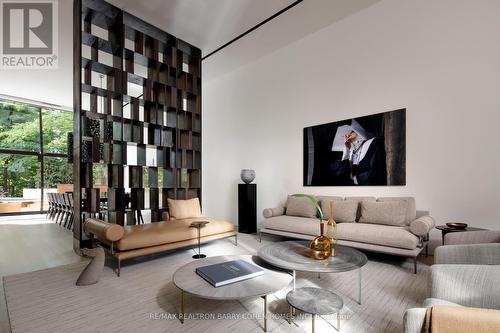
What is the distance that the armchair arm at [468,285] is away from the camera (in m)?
1.26

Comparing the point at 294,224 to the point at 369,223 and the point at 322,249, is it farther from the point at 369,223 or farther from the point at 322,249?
the point at 322,249

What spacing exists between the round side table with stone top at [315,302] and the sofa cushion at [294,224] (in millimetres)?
1730

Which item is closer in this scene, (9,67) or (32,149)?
(9,67)

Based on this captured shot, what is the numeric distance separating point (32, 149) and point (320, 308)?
990 centimetres

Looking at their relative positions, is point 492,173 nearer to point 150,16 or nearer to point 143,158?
point 143,158

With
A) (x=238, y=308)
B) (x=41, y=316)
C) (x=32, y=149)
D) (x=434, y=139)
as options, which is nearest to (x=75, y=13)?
(x=41, y=316)

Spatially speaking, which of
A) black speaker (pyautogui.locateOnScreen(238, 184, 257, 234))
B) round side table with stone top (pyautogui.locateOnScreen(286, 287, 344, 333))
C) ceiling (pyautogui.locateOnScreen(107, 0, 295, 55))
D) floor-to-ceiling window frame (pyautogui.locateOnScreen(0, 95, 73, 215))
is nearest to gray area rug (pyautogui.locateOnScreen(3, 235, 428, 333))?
round side table with stone top (pyautogui.locateOnScreen(286, 287, 344, 333))

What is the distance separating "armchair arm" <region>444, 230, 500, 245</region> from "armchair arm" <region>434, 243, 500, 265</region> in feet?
1.97

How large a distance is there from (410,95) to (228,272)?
3.48 m

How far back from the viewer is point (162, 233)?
125 inches

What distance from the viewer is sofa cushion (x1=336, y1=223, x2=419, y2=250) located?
2.86 metres

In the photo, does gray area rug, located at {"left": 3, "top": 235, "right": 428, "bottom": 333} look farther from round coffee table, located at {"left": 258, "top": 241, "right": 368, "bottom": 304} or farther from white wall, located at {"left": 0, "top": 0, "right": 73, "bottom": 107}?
white wall, located at {"left": 0, "top": 0, "right": 73, "bottom": 107}

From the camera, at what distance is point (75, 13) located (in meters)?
3.64

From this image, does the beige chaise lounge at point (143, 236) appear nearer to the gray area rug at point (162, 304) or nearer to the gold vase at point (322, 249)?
the gray area rug at point (162, 304)
